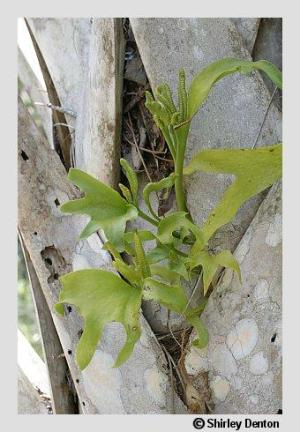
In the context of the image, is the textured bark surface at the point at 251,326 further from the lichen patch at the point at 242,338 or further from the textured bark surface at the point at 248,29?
the textured bark surface at the point at 248,29

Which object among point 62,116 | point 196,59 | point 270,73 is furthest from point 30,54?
point 270,73

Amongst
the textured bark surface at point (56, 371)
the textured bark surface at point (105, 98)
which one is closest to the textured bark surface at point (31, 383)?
the textured bark surface at point (56, 371)

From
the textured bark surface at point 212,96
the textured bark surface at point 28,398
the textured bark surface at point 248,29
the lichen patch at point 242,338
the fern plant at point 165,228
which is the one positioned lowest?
the textured bark surface at point 28,398

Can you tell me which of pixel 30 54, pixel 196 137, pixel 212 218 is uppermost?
pixel 30 54

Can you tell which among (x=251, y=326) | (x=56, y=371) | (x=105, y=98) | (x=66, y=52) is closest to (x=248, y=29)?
(x=105, y=98)

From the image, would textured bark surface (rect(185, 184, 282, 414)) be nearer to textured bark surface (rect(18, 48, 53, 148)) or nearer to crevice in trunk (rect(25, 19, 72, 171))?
crevice in trunk (rect(25, 19, 72, 171))

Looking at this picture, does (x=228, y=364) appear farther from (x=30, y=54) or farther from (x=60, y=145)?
(x=30, y=54)
